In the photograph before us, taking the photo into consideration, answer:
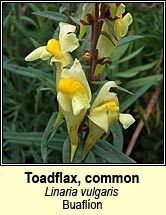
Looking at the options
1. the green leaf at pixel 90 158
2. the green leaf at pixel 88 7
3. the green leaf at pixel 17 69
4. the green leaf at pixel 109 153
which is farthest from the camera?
the green leaf at pixel 17 69

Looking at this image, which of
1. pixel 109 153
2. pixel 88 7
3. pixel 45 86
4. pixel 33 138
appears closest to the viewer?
pixel 88 7

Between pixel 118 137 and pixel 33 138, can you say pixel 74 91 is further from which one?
pixel 33 138

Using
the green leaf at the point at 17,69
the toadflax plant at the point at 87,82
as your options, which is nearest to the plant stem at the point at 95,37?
the toadflax plant at the point at 87,82

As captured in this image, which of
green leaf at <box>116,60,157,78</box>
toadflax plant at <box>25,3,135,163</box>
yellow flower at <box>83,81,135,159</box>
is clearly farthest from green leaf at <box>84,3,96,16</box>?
green leaf at <box>116,60,157,78</box>

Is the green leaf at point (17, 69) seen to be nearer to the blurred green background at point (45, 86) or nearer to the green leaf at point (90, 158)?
the blurred green background at point (45, 86)

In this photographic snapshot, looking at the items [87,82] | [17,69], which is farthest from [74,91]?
[17,69]

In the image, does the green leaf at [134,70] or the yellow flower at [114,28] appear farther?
the green leaf at [134,70]

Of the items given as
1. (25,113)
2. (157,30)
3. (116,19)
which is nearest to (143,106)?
(157,30)

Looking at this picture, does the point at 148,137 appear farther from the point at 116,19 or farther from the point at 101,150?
the point at 116,19
